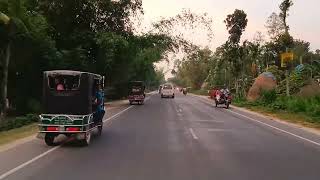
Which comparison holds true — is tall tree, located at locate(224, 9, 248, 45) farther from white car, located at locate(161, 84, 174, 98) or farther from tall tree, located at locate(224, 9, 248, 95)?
white car, located at locate(161, 84, 174, 98)

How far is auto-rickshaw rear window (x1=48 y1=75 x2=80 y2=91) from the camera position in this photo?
1747cm

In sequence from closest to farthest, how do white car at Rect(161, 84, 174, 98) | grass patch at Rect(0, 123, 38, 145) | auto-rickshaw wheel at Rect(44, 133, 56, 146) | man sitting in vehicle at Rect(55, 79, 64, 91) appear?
auto-rickshaw wheel at Rect(44, 133, 56, 146) → man sitting in vehicle at Rect(55, 79, 64, 91) → grass patch at Rect(0, 123, 38, 145) → white car at Rect(161, 84, 174, 98)

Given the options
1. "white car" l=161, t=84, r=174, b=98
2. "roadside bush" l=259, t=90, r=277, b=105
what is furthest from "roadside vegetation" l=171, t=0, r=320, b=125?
"white car" l=161, t=84, r=174, b=98

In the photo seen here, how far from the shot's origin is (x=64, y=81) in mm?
17578

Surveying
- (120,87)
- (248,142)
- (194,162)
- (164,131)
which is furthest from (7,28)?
(120,87)

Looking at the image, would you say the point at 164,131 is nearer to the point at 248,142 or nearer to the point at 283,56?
the point at 248,142

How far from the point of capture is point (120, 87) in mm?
74625

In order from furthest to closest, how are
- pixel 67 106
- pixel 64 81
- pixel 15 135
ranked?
1. pixel 15 135
2. pixel 64 81
3. pixel 67 106

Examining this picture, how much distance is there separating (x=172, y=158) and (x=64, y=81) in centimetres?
533

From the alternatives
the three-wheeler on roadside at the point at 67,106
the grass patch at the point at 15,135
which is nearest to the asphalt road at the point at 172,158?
the three-wheeler on roadside at the point at 67,106

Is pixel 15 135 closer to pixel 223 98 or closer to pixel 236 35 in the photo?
pixel 223 98

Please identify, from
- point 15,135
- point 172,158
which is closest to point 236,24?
point 15,135

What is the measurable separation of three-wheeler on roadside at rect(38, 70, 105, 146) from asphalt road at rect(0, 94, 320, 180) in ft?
1.65

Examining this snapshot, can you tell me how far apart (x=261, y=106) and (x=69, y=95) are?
32845 millimetres
